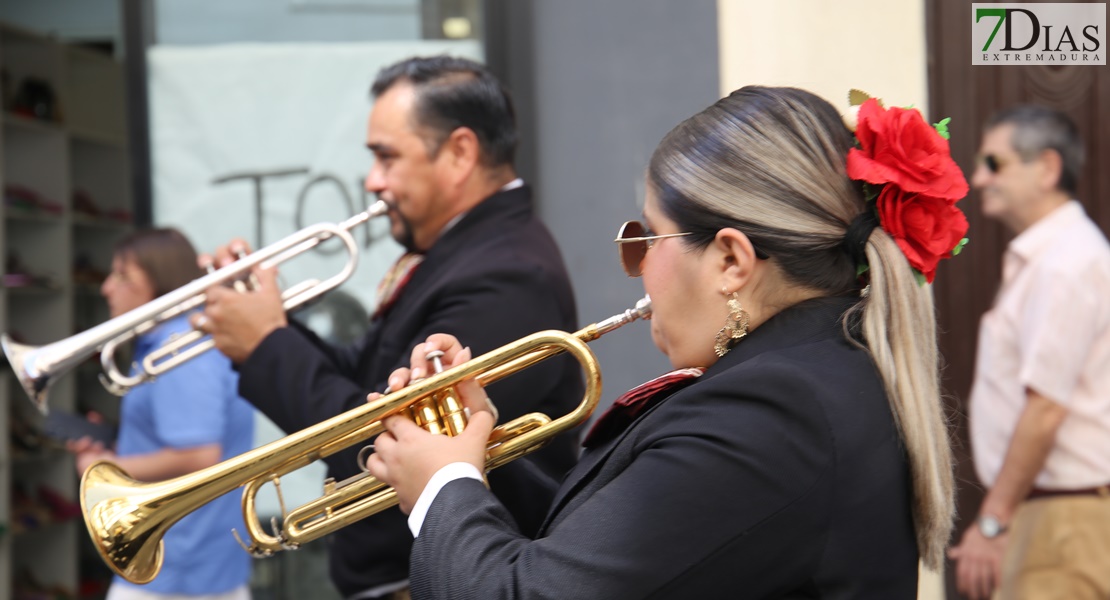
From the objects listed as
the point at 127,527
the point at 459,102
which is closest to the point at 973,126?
the point at 459,102

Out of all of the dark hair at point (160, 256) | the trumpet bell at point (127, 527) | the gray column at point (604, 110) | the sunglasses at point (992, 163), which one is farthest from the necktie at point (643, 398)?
the dark hair at point (160, 256)

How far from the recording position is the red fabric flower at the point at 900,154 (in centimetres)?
159

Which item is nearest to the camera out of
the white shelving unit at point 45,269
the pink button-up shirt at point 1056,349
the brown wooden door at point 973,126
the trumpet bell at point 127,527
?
the trumpet bell at point 127,527

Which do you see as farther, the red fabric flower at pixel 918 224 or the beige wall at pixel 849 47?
the beige wall at pixel 849 47

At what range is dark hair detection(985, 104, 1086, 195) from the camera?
131 inches

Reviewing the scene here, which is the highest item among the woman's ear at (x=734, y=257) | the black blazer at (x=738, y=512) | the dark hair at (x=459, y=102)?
the dark hair at (x=459, y=102)

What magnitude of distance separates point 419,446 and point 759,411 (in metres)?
0.56

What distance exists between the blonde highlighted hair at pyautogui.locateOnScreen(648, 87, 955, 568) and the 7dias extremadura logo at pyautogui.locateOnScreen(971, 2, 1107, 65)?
227 centimetres

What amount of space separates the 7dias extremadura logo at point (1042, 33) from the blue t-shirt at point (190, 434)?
2.56 metres

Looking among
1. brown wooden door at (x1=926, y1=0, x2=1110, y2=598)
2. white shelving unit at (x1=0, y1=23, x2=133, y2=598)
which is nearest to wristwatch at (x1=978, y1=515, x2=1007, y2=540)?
brown wooden door at (x1=926, y1=0, x2=1110, y2=598)

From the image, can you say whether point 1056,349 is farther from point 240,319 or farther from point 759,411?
point 240,319

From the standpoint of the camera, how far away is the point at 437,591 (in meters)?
1.51

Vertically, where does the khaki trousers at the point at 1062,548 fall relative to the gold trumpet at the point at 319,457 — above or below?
below

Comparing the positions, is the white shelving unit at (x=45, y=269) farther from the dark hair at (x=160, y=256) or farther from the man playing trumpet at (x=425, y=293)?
the man playing trumpet at (x=425, y=293)
